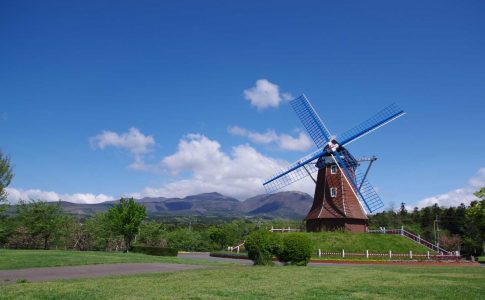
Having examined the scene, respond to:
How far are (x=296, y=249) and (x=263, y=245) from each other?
1949 mm

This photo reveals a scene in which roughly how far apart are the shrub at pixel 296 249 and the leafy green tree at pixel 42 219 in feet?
86.0

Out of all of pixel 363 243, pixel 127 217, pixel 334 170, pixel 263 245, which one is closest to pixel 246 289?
pixel 263 245

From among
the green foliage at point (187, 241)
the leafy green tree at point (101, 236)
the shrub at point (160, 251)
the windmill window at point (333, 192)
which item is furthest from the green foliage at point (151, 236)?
the windmill window at point (333, 192)

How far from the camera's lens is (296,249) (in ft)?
79.5

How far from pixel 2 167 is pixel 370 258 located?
32698 millimetres

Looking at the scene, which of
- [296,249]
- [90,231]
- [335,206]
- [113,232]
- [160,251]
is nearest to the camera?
[296,249]

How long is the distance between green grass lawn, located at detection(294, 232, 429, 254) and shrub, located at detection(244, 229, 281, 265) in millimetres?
16885

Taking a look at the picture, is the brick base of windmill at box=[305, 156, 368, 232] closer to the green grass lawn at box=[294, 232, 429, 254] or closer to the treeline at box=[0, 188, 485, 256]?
the green grass lawn at box=[294, 232, 429, 254]

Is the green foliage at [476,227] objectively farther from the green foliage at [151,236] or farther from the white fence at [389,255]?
the green foliage at [151,236]

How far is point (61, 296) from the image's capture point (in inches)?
428

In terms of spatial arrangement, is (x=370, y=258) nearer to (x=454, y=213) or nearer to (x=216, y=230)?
(x=216, y=230)

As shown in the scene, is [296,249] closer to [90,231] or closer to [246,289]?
[246,289]

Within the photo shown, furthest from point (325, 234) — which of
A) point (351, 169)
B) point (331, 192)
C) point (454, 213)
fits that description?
point (454, 213)

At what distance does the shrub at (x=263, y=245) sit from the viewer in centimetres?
2398
